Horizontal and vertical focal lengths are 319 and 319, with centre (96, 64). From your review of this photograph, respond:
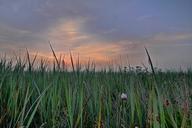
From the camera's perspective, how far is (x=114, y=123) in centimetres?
257

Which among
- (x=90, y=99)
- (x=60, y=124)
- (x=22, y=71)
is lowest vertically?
(x=60, y=124)

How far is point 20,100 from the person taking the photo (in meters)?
3.09

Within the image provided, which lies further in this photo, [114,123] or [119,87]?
[119,87]

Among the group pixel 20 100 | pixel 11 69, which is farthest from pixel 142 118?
pixel 11 69

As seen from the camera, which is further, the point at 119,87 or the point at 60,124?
the point at 119,87

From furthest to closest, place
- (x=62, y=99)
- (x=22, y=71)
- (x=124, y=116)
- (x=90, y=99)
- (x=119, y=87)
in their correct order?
(x=119, y=87) < (x=22, y=71) < (x=62, y=99) < (x=90, y=99) < (x=124, y=116)

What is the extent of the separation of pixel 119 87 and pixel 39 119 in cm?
204

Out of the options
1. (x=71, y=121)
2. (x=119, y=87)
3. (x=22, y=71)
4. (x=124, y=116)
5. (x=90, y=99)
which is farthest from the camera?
(x=119, y=87)

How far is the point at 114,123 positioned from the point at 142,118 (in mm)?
230

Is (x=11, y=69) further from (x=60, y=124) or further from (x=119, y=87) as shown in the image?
(x=60, y=124)

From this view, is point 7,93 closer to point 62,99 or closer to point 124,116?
point 62,99

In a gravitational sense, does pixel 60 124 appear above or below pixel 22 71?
below

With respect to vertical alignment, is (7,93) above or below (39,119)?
above

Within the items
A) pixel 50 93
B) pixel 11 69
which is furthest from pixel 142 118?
pixel 11 69
